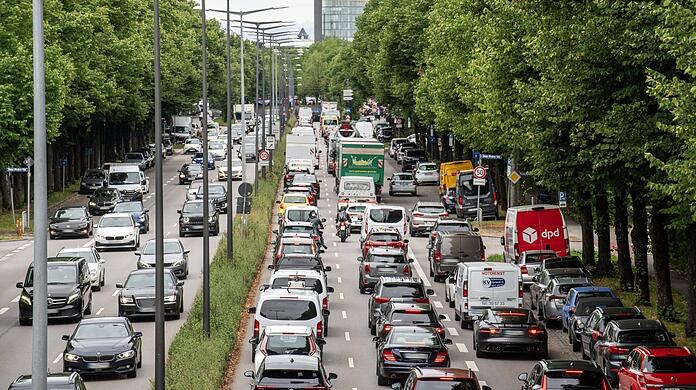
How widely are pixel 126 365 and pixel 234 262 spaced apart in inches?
678

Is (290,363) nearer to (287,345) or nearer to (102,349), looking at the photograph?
(287,345)

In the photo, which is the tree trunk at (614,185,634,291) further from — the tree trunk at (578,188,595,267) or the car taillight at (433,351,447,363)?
the car taillight at (433,351,447,363)

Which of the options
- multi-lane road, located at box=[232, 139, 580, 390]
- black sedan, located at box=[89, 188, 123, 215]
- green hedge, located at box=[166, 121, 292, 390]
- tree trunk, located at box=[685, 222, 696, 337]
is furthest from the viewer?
black sedan, located at box=[89, 188, 123, 215]

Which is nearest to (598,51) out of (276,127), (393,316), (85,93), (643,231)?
(393,316)

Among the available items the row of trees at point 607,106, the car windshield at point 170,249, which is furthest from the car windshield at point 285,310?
the car windshield at point 170,249

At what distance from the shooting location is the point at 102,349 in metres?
30.8

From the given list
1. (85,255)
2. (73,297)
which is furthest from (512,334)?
(85,255)

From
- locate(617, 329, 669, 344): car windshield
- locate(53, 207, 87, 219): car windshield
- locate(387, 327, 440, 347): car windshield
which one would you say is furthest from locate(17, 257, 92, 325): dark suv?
locate(53, 207, 87, 219): car windshield

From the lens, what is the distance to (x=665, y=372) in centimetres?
2645

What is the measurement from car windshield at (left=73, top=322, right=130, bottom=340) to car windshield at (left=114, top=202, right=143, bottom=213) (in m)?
32.7

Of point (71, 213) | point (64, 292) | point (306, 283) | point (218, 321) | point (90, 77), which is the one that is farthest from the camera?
point (90, 77)

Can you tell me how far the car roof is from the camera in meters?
25.5

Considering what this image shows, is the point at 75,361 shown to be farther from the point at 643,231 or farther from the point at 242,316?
the point at 643,231

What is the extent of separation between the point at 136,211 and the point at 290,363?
40220 mm
